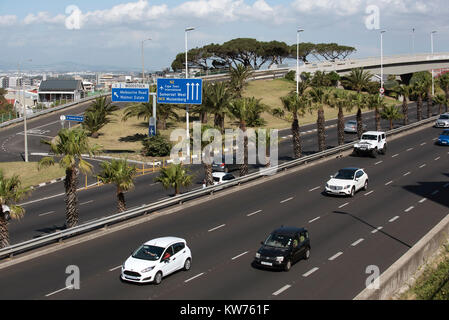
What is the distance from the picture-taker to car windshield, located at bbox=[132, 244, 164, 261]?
21391 millimetres

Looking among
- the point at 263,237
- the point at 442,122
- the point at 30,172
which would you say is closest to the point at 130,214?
the point at 263,237

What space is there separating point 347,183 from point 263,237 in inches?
412

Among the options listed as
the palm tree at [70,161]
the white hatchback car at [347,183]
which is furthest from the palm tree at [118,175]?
the white hatchback car at [347,183]

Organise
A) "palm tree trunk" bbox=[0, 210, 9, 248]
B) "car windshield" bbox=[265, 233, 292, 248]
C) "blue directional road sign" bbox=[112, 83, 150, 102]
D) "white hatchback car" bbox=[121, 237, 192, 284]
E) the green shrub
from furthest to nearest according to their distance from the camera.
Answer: the green shrub < "blue directional road sign" bbox=[112, 83, 150, 102] < "palm tree trunk" bbox=[0, 210, 9, 248] < "car windshield" bbox=[265, 233, 292, 248] < "white hatchback car" bbox=[121, 237, 192, 284]

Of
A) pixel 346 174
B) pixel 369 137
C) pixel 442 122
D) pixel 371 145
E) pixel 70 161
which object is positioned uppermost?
pixel 442 122

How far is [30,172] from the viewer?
166ft

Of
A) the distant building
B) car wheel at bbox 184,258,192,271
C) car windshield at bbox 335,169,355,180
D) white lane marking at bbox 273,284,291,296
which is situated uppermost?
the distant building

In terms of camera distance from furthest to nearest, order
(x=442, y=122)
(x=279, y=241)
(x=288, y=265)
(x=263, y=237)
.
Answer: (x=442, y=122)
(x=263, y=237)
(x=279, y=241)
(x=288, y=265)

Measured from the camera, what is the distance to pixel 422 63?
359 ft

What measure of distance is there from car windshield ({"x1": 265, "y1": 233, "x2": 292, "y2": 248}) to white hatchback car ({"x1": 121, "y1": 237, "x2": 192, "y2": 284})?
3410mm

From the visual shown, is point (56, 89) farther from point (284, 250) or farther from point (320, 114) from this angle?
point (284, 250)

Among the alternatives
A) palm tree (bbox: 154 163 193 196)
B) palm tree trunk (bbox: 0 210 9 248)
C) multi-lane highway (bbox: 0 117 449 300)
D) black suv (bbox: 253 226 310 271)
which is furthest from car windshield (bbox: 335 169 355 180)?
palm tree trunk (bbox: 0 210 9 248)

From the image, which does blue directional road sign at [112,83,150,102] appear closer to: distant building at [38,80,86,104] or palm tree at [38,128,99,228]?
palm tree at [38,128,99,228]
